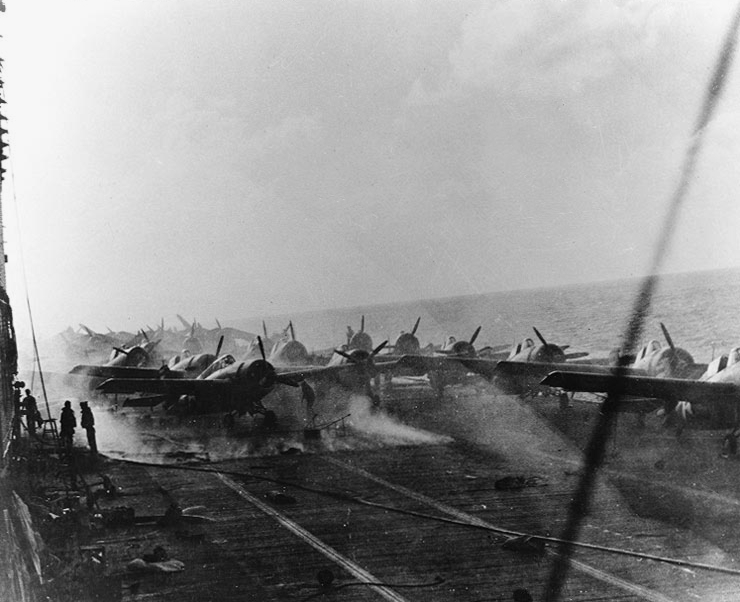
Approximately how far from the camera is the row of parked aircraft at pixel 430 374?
2234 centimetres

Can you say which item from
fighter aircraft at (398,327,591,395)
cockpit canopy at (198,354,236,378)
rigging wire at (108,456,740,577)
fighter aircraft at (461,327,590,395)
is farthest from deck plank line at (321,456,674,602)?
fighter aircraft at (461,327,590,395)

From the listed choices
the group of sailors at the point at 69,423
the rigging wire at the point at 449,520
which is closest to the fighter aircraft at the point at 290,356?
the group of sailors at the point at 69,423

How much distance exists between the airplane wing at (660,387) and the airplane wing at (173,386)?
18.6 metres

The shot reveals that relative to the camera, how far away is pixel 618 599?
12.2m

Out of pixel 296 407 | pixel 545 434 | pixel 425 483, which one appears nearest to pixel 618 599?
pixel 425 483

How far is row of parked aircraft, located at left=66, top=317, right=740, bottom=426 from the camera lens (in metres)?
22.3

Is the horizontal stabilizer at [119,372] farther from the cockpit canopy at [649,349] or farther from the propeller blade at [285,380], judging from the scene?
the cockpit canopy at [649,349]

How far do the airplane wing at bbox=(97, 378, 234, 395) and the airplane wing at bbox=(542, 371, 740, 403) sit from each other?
18570 millimetres

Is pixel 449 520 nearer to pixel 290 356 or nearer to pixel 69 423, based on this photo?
pixel 69 423

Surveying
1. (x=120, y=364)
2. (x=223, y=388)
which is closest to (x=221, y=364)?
(x=223, y=388)

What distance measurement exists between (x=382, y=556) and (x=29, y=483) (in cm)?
1223

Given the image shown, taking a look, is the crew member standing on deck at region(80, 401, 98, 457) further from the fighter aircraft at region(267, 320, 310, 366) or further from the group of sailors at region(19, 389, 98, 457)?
the fighter aircraft at region(267, 320, 310, 366)

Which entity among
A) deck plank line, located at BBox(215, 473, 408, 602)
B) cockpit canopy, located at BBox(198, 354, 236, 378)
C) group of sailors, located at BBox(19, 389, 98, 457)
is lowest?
deck plank line, located at BBox(215, 473, 408, 602)

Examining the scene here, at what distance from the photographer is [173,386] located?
1414 inches
